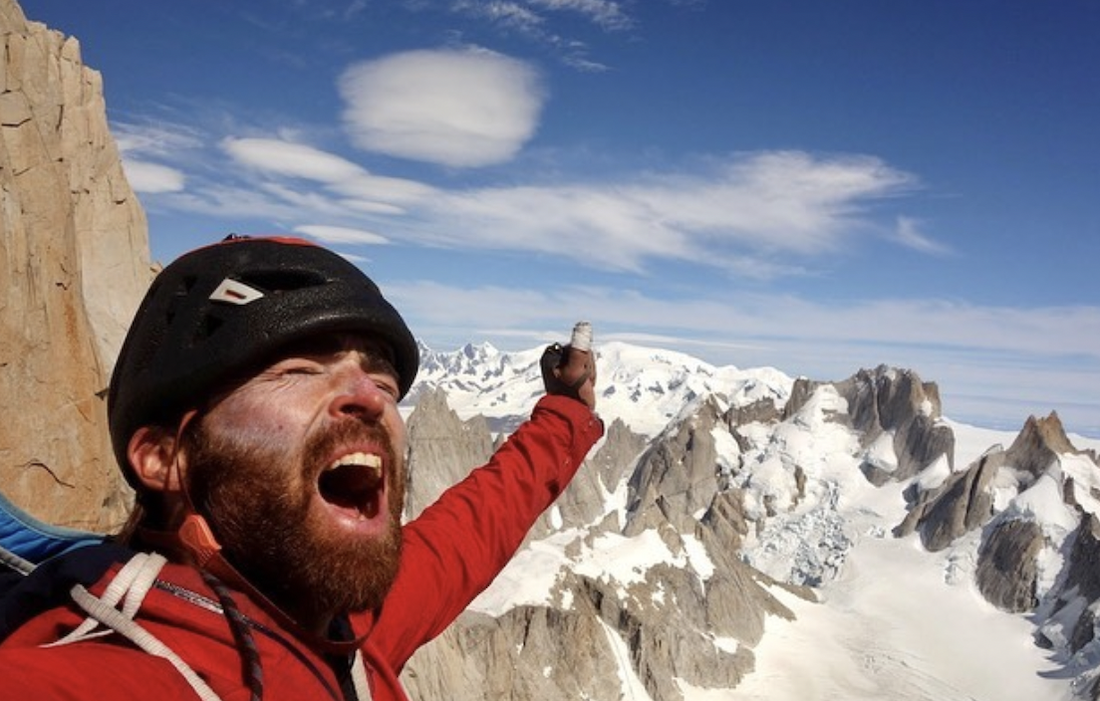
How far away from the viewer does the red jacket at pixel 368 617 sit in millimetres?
1992

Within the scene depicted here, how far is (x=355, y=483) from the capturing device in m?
3.14

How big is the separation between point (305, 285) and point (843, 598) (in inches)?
6321

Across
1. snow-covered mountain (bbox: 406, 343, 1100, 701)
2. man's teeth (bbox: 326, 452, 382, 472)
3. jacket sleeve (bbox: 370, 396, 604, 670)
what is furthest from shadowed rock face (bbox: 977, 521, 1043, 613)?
man's teeth (bbox: 326, 452, 382, 472)

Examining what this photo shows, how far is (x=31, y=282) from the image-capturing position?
47.4 ft

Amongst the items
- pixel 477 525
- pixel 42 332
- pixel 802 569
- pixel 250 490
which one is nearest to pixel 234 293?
pixel 250 490

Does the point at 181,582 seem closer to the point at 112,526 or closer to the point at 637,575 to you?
the point at 112,526

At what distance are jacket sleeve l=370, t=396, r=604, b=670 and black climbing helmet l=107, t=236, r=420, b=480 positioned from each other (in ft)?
4.84

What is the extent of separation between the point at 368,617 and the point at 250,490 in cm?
106

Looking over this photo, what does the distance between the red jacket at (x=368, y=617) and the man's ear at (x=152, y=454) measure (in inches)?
25.7

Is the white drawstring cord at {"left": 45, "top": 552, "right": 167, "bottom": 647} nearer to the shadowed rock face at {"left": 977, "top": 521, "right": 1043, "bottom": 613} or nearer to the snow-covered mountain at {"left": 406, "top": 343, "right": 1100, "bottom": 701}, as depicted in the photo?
the snow-covered mountain at {"left": 406, "top": 343, "right": 1100, "bottom": 701}

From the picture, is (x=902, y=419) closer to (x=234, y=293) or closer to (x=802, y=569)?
(x=802, y=569)

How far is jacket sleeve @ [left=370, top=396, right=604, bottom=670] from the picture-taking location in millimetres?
4078

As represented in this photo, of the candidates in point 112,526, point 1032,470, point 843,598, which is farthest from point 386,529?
point 1032,470

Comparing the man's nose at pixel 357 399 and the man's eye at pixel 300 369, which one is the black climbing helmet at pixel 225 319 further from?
the man's nose at pixel 357 399
